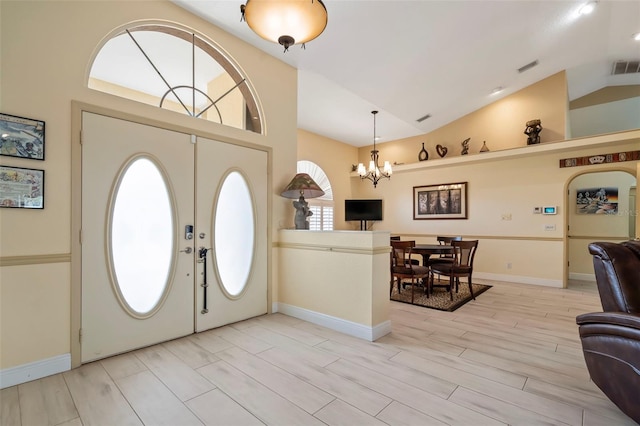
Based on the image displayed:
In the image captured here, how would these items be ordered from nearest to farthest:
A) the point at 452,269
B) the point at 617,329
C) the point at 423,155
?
the point at 617,329, the point at 452,269, the point at 423,155

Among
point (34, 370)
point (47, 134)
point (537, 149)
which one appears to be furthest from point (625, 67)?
point (34, 370)

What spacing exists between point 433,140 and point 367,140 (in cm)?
174

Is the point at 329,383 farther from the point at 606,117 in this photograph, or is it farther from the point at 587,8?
the point at 606,117

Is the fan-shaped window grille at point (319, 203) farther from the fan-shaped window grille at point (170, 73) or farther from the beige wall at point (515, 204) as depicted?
the fan-shaped window grille at point (170, 73)

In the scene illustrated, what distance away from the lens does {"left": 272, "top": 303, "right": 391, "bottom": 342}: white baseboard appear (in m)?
3.00

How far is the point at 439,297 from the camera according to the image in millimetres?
4711

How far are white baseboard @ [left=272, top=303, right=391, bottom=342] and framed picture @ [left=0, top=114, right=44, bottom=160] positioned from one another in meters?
2.91

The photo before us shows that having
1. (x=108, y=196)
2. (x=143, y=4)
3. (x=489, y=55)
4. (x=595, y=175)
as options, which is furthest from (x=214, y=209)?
(x=595, y=175)

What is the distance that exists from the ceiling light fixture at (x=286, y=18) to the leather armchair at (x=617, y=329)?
2486mm

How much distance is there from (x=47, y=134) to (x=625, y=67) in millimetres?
8869

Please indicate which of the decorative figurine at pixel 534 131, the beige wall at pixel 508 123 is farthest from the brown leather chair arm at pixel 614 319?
the beige wall at pixel 508 123

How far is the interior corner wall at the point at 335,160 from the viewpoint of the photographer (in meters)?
7.11

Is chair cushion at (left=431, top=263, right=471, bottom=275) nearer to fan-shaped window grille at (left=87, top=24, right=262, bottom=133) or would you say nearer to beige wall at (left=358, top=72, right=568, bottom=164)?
beige wall at (left=358, top=72, right=568, bottom=164)

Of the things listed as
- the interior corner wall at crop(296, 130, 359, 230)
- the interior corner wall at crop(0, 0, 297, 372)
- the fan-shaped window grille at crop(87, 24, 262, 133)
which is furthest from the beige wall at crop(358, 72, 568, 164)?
the interior corner wall at crop(0, 0, 297, 372)
